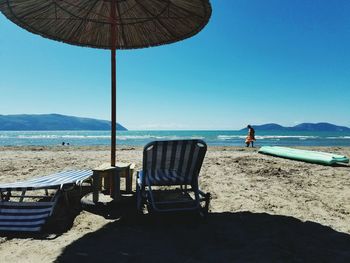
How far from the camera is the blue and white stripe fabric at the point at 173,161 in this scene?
166 inches

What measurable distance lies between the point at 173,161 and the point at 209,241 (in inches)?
52.6

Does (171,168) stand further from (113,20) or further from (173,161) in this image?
(113,20)

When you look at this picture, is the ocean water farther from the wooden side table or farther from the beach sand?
the wooden side table

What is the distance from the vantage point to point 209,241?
11.6 ft

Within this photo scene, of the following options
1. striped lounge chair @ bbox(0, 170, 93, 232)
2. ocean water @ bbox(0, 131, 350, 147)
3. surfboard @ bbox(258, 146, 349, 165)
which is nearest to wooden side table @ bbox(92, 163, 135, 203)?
striped lounge chair @ bbox(0, 170, 93, 232)

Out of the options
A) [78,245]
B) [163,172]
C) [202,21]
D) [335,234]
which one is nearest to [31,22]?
[202,21]

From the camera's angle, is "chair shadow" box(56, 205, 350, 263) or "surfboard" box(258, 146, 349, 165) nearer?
"chair shadow" box(56, 205, 350, 263)

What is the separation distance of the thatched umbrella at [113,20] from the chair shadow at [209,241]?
137 cm

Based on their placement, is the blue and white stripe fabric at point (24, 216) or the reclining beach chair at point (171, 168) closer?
the blue and white stripe fabric at point (24, 216)

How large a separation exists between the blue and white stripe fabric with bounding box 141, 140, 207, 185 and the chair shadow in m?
0.58

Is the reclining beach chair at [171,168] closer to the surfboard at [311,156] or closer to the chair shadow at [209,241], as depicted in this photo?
the chair shadow at [209,241]

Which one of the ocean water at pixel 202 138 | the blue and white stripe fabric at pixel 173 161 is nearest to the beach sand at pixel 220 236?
the blue and white stripe fabric at pixel 173 161

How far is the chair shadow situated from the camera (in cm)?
309

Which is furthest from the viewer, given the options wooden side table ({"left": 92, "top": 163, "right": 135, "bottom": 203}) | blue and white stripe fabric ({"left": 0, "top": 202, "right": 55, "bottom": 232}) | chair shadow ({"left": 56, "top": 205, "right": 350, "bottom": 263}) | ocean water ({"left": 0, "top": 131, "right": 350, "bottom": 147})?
ocean water ({"left": 0, "top": 131, "right": 350, "bottom": 147})
